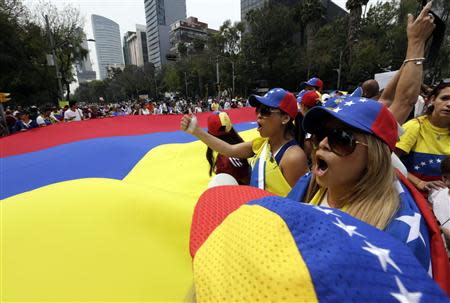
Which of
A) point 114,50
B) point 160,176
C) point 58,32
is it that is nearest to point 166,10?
point 114,50

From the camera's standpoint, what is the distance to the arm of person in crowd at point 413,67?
1549 mm

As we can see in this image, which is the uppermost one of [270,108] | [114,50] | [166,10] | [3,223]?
[166,10]

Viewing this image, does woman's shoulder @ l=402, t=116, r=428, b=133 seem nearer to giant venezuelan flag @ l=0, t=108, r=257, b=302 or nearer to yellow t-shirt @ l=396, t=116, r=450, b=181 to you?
yellow t-shirt @ l=396, t=116, r=450, b=181

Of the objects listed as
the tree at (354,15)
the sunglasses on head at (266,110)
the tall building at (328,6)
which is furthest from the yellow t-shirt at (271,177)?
the tall building at (328,6)

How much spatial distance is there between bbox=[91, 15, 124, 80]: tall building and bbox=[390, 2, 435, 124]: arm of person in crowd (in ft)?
546

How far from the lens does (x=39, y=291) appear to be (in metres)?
0.83

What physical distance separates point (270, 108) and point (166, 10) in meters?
145

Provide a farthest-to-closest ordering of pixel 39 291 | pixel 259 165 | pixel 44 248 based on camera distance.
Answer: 1. pixel 259 165
2. pixel 44 248
3. pixel 39 291

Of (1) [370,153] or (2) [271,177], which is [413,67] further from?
(2) [271,177]

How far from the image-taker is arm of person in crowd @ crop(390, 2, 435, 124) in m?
1.55

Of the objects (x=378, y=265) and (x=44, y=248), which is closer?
(x=378, y=265)

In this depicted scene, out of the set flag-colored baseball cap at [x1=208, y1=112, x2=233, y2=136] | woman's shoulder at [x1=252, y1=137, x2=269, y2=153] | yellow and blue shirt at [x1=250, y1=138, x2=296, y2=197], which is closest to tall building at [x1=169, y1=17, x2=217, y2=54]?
flag-colored baseball cap at [x1=208, y1=112, x2=233, y2=136]

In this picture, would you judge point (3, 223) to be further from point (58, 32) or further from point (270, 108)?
point (58, 32)

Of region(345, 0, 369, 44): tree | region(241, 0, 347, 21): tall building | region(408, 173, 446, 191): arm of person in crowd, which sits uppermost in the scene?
region(241, 0, 347, 21): tall building
